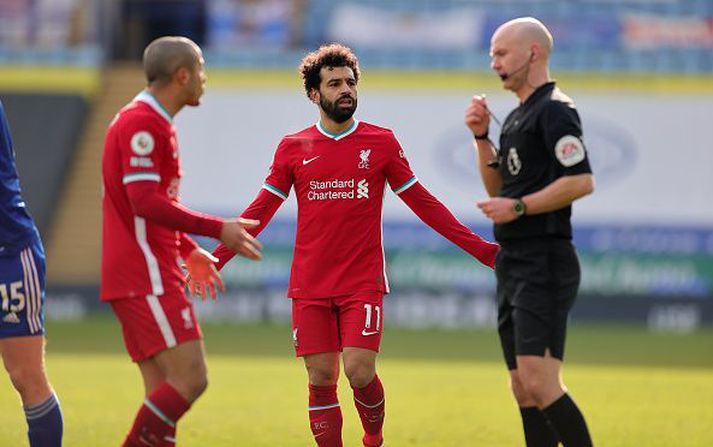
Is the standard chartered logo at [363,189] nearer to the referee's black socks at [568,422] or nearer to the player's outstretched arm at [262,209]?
the player's outstretched arm at [262,209]

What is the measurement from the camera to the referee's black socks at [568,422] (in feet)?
23.5

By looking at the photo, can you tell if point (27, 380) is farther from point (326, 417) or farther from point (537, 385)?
point (537, 385)

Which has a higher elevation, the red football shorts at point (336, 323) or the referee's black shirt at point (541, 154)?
the referee's black shirt at point (541, 154)

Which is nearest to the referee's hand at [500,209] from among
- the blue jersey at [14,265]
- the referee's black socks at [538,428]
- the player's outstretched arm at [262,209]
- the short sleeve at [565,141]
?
the short sleeve at [565,141]

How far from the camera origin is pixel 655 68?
2502 centimetres

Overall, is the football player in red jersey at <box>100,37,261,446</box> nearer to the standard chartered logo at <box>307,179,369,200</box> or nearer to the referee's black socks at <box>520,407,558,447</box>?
the standard chartered logo at <box>307,179,369,200</box>

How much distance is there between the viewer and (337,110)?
8.39 meters

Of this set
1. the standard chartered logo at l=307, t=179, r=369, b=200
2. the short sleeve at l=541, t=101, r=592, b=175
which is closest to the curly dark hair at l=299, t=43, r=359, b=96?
the standard chartered logo at l=307, t=179, r=369, b=200

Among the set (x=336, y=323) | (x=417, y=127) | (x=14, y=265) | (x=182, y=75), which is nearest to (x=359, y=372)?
(x=336, y=323)

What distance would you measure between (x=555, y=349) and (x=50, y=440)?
2.59 metres

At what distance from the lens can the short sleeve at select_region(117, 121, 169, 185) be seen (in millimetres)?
6781

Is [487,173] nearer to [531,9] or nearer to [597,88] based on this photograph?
[597,88]

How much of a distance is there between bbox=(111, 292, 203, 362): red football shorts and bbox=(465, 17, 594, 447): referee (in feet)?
5.11

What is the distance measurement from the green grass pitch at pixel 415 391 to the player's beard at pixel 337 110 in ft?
7.95
